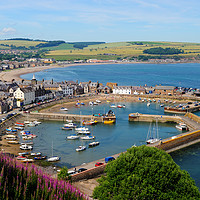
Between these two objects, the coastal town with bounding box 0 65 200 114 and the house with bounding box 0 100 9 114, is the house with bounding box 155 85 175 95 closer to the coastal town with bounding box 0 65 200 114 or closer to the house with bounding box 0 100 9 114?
the coastal town with bounding box 0 65 200 114

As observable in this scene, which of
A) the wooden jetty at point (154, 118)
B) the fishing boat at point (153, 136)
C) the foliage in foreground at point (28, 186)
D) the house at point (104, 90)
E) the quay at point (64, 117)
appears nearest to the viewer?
the foliage in foreground at point (28, 186)

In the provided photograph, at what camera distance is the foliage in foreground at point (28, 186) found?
1775cm

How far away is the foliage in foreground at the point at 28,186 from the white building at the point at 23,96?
156 feet

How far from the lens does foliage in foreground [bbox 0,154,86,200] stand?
17750mm

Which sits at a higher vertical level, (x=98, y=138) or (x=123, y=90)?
(x=123, y=90)

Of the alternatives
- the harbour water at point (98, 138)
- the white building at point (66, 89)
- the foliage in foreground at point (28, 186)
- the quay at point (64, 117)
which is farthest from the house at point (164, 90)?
the foliage in foreground at point (28, 186)

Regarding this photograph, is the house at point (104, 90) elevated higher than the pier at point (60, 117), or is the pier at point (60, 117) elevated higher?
the house at point (104, 90)

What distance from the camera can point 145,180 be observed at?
21594mm

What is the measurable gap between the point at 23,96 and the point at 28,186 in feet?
168

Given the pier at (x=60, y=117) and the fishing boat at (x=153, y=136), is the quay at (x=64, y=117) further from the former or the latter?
the fishing boat at (x=153, y=136)

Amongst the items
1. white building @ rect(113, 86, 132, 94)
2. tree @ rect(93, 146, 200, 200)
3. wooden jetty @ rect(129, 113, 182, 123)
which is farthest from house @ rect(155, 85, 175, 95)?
tree @ rect(93, 146, 200, 200)

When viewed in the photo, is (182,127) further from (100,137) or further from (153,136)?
(100,137)

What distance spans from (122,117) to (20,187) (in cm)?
4548

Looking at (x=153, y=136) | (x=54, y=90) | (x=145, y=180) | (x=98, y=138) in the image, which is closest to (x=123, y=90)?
(x=54, y=90)
